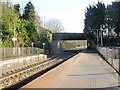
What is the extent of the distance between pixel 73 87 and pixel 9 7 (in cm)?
3400

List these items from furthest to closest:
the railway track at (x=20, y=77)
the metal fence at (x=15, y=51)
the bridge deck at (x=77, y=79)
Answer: the metal fence at (x=15, y=51)
the railway track at (x=20, y=77)
the bridge deck at (x=77, y=79)

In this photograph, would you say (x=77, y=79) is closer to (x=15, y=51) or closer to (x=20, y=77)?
(x=20, y=77)

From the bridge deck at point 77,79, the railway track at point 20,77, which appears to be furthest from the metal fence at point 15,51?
the bridge deck at point 77,79

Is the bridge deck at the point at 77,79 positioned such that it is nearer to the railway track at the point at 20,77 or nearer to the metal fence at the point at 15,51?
the railway track at the point at 20,77

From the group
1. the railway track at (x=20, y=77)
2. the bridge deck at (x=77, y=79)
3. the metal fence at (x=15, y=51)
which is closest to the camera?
the bridge deck at (x=77, y=79)

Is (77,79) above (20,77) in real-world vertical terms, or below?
above

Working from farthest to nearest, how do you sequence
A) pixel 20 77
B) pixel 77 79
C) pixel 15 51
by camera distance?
pixel 15 51 → pixel 20 77 → pixel 77 79

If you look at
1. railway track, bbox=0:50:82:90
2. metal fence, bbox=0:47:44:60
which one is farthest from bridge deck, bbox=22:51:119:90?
metal fence, bbox=0:47:44:60

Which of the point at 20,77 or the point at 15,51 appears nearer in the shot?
the point at 20,77

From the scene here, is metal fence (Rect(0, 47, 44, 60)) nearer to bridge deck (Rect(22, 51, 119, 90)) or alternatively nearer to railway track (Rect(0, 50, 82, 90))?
railway track (Rect(0, 50, 82, 90))

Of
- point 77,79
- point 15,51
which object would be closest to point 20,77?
point 77,79

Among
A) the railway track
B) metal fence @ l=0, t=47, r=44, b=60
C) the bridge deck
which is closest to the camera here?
the bridge deck

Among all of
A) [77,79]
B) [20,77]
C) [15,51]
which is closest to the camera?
[77,79]

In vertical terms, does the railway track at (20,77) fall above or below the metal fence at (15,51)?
below
